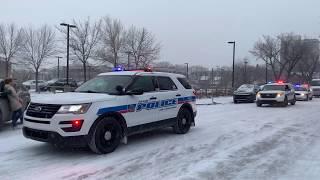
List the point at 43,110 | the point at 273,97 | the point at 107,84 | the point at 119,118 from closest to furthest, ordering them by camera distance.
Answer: the point at 43,110, the point at 119,118, the point at 107,84, the point at 273,97

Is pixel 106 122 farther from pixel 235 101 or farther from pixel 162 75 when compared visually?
pixel 235 101

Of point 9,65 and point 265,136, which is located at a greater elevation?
point 9,65

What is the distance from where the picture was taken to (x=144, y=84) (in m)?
10.4

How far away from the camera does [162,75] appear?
11289 millimetres

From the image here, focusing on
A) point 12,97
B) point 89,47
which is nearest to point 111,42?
point 89,47

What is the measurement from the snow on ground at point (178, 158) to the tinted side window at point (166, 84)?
4.19ft

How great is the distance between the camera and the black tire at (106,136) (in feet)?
28.5

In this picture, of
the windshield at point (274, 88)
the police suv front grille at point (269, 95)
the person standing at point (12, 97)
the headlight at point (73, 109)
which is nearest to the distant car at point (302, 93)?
the windshield at point (274, 88)

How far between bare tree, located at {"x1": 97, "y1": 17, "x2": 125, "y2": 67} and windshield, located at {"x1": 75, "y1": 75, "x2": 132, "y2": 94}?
1375 inches

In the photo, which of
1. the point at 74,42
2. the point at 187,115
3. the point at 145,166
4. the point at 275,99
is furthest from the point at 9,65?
the point at 145,166

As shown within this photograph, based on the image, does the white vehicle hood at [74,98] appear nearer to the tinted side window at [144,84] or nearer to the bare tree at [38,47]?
the tinted side window at [144,84]

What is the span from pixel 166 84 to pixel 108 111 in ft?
8.92

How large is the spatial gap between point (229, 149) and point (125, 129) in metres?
2.36

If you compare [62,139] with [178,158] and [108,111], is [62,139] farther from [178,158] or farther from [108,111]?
[178,158]
